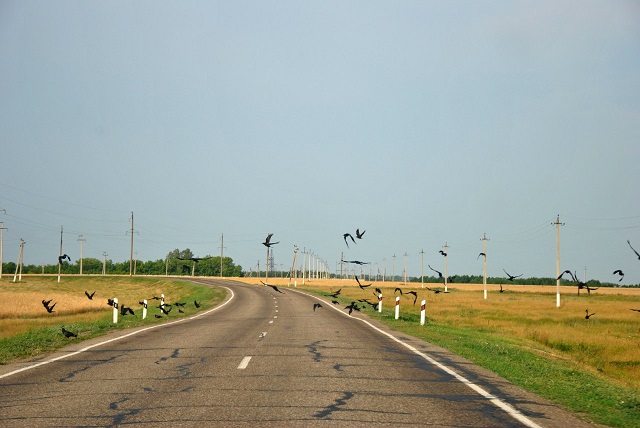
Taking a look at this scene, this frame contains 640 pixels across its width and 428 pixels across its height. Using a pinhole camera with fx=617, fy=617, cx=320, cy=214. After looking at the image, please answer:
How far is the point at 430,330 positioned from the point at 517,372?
10924mm

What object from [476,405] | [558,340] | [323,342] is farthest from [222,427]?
[558,340]

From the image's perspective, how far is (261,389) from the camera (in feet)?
30.4

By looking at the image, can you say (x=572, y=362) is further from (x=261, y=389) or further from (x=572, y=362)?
(x=261, y=389)

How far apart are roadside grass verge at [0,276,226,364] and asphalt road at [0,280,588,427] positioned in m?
2.64

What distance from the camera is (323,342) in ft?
54.5

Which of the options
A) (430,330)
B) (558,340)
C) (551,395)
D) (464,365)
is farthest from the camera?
(558,340)

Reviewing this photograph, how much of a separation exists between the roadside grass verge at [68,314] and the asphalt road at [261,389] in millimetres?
2639

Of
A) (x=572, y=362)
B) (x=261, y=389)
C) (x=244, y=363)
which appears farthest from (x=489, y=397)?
(x=572, y=362)

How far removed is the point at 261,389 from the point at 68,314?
3360 centimetres

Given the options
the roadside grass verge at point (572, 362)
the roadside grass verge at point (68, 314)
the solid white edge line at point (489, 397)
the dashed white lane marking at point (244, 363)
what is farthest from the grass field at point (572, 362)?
the roadside grass verge at point (68, 314)

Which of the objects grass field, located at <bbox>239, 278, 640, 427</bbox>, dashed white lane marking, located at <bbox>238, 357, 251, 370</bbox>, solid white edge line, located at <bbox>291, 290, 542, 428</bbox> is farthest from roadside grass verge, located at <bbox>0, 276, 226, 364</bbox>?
grass field, located at <bbox>239, 278, 640, 427</bbox>

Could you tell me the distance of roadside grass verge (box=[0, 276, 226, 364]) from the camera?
1692cm

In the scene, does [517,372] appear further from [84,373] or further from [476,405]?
[84,373]

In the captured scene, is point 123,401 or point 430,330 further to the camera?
point 430,330
